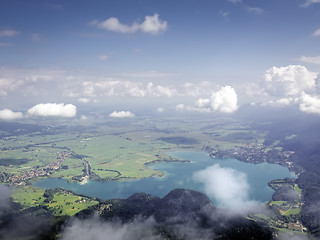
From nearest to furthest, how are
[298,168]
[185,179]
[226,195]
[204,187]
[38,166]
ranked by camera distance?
[226,195], [204,187], [185,179], [298,168], [38,166]

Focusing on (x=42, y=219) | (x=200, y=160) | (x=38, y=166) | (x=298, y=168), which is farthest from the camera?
(x=200, y=160)

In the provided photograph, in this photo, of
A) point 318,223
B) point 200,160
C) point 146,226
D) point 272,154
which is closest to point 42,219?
point 146,226

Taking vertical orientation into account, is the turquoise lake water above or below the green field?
below

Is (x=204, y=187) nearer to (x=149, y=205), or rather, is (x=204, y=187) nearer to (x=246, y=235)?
(x=149, y=205)

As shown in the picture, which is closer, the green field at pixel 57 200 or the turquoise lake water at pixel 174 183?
the green field at pixel 57 200

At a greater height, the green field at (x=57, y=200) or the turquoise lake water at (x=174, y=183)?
the green field at (x=57, y=200)

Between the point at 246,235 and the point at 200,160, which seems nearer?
the point at 246,235

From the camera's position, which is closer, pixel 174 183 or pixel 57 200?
pixel 57 200

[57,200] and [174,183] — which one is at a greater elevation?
[57,200]
